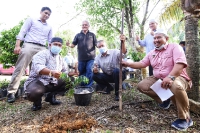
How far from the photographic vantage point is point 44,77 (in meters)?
3.73

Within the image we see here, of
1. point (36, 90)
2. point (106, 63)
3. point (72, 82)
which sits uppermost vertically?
point (106, 63)

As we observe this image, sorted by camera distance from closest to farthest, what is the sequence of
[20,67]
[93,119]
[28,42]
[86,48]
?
[93,119], [20,67], [28,42], [86,48]

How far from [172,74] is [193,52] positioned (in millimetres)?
1042

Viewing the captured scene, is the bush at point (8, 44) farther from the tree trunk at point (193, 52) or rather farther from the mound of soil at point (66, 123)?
the tree trunk at point (193, 52)

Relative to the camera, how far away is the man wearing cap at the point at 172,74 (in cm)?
270

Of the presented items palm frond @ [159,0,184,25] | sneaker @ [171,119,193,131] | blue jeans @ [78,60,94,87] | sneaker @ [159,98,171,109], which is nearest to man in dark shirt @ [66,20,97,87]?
blue jeans @ [78,60,94,87]

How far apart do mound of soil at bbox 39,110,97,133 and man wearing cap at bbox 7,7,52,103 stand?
1782 mm

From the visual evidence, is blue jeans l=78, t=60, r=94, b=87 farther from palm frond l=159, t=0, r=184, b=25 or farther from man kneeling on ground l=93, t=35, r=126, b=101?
palm frond l=159, t=0, r=184, b=25

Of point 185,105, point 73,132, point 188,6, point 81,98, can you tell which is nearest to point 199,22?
point 188,6

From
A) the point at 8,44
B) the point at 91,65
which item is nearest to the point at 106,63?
the point at 91,65

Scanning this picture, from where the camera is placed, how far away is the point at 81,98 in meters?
3.75

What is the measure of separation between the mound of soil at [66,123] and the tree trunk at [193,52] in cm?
210

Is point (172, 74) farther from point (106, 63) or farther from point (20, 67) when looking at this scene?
point (20, 67)

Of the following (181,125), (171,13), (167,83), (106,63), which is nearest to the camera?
(181,125)
